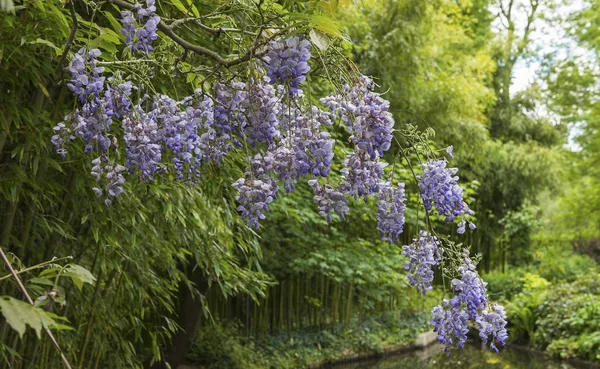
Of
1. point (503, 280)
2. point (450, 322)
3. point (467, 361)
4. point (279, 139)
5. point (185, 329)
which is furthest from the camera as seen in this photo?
point (503, 280)

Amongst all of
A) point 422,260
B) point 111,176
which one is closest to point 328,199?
point 422,260

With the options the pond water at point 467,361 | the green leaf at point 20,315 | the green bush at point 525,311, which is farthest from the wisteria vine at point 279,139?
the green bush at point 525,311

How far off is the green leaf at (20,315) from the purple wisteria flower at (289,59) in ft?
2.05

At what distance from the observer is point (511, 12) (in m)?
17.8

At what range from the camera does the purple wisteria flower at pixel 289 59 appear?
4.29ft

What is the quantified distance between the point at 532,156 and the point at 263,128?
1191 cm

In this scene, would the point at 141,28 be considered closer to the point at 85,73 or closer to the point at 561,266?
the point at 85,73

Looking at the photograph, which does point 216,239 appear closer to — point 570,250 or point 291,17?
point 291,17

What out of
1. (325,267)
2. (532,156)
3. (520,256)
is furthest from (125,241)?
(520,256)

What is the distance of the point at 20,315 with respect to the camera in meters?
0.87

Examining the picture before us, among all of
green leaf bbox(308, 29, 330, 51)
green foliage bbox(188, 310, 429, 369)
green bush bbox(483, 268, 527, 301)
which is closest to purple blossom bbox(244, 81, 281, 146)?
green leaf bbox(308, 29, 330, 51)

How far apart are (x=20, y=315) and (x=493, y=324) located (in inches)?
46.3

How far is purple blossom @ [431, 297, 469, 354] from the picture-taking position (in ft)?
5.58

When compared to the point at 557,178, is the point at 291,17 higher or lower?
lower
